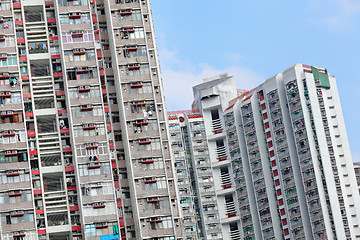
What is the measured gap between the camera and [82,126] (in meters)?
107

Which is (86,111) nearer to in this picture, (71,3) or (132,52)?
(132,52)

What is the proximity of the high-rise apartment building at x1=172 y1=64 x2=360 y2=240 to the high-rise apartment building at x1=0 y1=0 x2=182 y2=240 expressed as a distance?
61.5 metres

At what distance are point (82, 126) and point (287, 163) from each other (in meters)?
71.4

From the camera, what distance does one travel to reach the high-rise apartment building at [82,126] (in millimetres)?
104250

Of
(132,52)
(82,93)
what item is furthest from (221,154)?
(82,93)

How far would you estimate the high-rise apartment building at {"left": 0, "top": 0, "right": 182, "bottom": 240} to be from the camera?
104250mm

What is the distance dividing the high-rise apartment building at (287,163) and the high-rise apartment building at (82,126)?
61531mm

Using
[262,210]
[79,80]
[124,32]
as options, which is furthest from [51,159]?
[262,210]

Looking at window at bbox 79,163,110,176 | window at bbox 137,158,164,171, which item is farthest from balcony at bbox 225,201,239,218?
window at bbox 79,163,110,176

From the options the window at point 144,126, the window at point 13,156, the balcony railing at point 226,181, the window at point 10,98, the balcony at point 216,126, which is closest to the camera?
the window at point 13,156

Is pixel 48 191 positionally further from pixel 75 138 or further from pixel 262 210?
pixel 262 210

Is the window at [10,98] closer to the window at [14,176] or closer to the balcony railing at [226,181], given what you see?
the window at [14,176]

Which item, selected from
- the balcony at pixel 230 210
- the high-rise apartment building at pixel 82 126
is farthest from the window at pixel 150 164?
the balcony at pixel 230 210

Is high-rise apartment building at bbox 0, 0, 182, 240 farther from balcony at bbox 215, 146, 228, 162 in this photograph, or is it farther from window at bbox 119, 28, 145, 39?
balcony at bbox 215, 146, 228, 162
